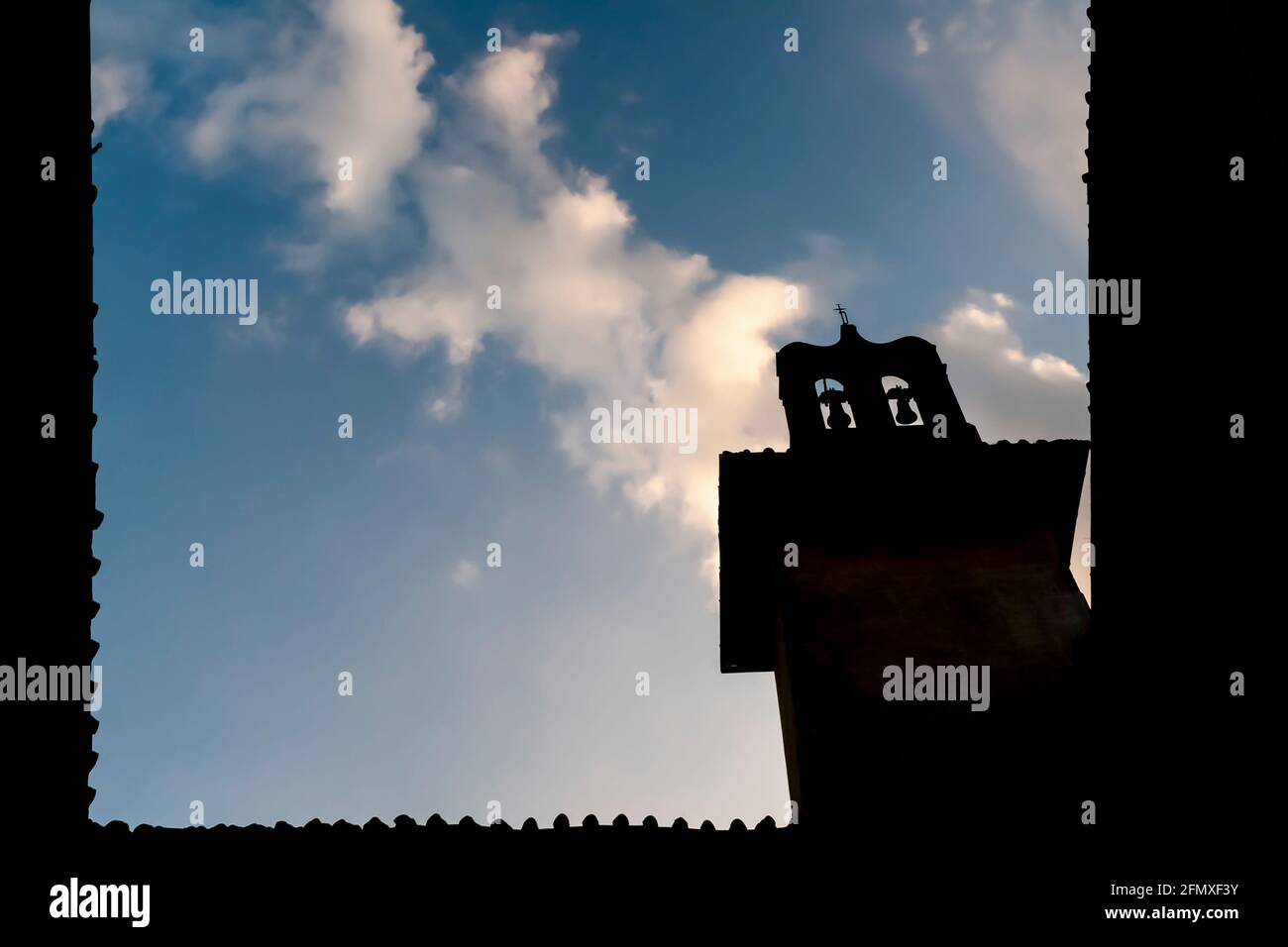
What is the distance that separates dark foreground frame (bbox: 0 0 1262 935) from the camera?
6.57m

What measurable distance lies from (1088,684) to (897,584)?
4.04 metres

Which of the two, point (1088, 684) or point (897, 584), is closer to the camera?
point (1088, 684)

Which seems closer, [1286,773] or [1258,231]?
[1258,231]

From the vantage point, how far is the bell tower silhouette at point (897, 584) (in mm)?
10859

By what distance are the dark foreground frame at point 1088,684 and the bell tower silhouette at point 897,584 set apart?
2.45 meters

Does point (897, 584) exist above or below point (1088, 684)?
above

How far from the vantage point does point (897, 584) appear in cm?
1264

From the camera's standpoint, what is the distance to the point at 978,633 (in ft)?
39.2

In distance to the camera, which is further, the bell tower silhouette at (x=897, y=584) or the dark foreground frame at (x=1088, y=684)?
the bell tower silhouette at (x=897, y=584)

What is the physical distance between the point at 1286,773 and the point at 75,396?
323 inches

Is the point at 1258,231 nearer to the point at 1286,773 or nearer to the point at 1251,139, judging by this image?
the point at 1251,139

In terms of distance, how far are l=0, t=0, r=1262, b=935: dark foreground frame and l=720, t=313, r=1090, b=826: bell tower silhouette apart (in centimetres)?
245
